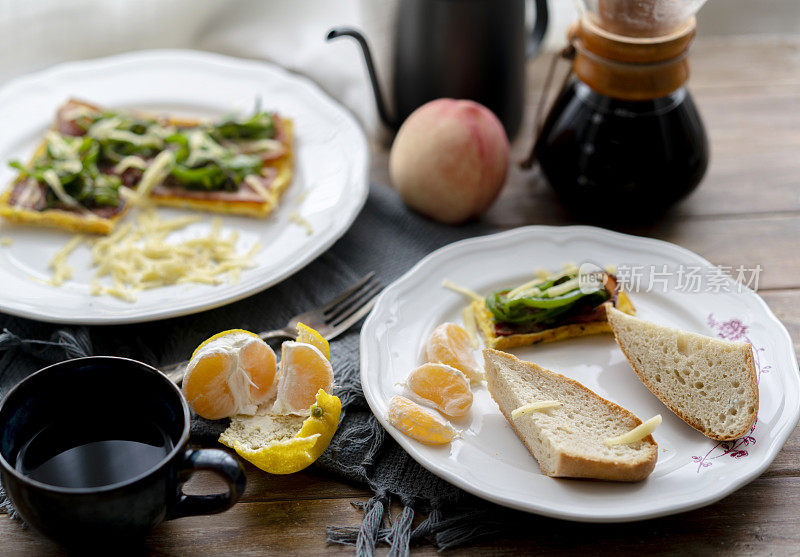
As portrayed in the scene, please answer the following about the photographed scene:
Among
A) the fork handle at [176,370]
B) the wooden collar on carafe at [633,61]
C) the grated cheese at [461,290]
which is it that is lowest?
the grated cheese at [461,290]

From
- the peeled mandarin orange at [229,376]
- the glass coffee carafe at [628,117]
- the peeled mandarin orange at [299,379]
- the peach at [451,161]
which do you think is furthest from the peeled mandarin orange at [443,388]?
the glass coffee carafe at [628,117]

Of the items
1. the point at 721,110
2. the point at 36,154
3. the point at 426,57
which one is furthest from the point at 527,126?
the point at 36,154

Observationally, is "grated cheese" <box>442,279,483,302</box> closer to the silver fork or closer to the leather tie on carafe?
the silver fork

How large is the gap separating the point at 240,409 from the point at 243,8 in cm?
202

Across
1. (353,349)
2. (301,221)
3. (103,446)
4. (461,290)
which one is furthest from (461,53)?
(103,446)

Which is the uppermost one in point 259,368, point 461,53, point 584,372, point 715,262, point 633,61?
point 633,61

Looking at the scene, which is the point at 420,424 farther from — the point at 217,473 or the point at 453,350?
the point at 217,473

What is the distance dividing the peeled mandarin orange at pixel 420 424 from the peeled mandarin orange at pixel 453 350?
0.64ft

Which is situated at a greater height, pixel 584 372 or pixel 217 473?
pixel 217 473

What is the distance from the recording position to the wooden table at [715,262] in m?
1.42

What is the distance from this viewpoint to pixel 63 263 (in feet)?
6.73

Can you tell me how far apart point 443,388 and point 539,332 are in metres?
0.35

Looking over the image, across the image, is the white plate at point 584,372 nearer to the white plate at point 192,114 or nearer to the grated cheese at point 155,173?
the white plate at point 192,114

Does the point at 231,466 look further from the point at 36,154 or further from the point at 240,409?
the point at 36,154
